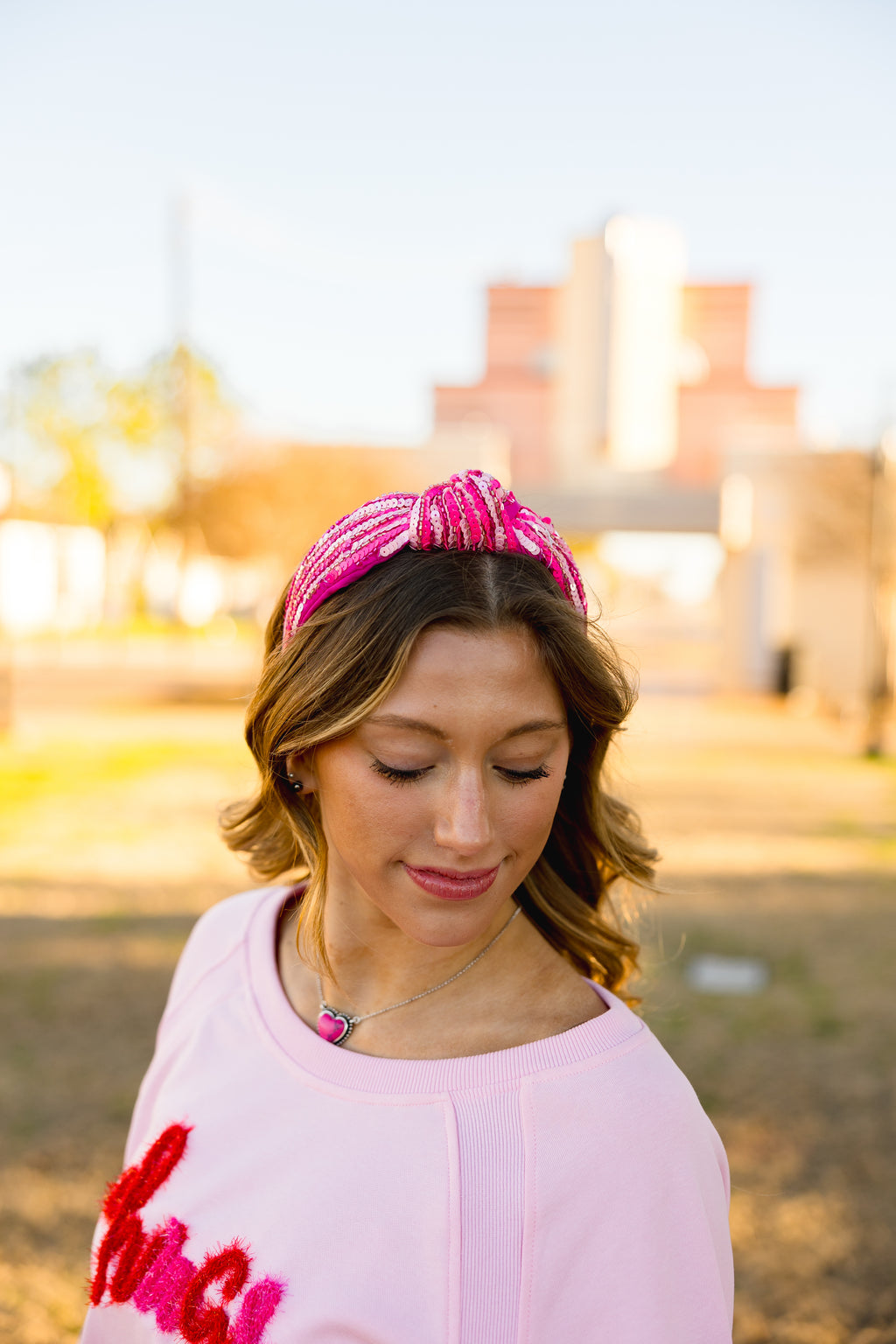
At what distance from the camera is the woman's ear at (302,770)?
1565mm

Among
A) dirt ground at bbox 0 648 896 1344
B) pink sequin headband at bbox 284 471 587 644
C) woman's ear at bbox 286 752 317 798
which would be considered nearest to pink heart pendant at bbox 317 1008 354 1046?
woman's ear at bbox 286 752 317 798

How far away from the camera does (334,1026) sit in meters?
1.56

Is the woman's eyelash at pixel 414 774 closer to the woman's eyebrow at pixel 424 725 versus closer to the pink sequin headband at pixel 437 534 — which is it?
the woman's eyebrow at pixel 424 725

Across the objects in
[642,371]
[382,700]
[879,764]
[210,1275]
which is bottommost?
[879,764]

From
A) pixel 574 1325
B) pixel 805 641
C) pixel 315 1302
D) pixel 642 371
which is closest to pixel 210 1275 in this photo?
pixel 315 1302

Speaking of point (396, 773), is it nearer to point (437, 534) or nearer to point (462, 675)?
point (462, 675)

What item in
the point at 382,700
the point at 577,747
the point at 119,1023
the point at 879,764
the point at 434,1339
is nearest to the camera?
the point at 434,1339

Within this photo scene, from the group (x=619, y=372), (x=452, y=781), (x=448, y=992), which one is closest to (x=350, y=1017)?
(x=448, y=992)

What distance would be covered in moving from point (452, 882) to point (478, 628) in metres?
0.30

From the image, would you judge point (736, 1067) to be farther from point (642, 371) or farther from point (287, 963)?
point (642, 371)

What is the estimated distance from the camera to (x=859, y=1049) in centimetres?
511

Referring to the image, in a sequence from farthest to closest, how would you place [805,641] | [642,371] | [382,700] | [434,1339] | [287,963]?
[642,371], [805,641], [287,963], [382,700], [434,1339]

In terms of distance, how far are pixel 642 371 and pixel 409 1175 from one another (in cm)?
3670

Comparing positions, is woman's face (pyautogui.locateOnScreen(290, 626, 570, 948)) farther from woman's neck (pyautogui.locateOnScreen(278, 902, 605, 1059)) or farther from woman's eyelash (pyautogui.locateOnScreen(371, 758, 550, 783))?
woman's neck (pyautogui.locateOnScreen(278, 902, 605, 1059))
